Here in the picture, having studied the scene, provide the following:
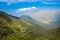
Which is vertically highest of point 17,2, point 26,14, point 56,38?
point 17,2

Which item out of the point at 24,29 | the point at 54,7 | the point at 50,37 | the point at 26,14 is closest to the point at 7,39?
the point at 24,29

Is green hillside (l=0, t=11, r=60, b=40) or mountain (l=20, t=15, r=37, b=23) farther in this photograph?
green hillside (l=0, t=11, r=60, b=40)

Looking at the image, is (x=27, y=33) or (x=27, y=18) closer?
(x=27, y=18)

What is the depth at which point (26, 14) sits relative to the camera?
9047mm

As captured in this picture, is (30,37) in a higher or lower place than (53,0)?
lower

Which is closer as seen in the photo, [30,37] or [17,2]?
[17,2]

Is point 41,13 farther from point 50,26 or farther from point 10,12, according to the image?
point 10,12

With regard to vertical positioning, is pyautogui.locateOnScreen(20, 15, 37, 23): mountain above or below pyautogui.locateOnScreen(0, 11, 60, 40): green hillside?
above

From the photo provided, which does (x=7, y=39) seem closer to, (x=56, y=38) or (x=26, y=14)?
(x=26, y=14)

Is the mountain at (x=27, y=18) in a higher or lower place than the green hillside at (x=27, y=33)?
higher

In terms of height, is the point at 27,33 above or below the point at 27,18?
below

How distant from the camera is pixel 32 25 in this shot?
9617 millimetres

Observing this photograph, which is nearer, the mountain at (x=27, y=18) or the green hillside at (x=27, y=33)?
the mountain at (x=27, y=18)

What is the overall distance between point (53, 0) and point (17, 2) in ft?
7.00
